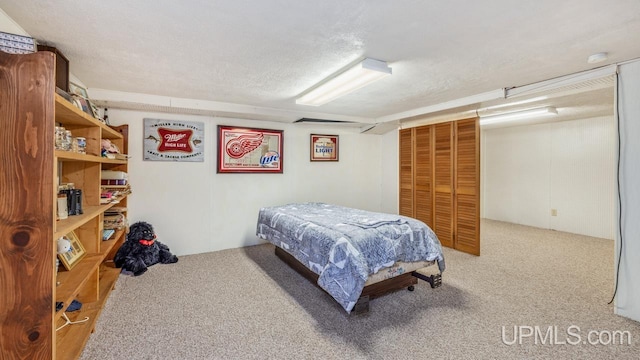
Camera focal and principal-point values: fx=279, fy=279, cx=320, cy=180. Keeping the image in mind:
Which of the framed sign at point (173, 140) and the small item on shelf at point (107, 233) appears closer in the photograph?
the small item on shelf at point (107, 233)

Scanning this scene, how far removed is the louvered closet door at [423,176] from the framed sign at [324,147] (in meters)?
1.46

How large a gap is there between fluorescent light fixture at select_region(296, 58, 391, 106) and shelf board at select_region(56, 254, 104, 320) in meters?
2.54

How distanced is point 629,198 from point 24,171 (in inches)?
163

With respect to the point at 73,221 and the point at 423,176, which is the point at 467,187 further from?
the point at 73,221

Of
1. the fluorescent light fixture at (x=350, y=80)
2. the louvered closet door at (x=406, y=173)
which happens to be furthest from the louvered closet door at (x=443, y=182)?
the fluorescent light fixture at (x=350, y=80)

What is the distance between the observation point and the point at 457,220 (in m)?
4.28

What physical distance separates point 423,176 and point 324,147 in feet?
6.01

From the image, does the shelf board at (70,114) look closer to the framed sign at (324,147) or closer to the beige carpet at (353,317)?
the beige carpet at (353,317)

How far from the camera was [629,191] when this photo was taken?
2363mm

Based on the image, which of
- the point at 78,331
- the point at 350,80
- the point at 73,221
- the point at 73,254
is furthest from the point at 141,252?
the point at 350,80

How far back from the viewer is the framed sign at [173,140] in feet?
12.7

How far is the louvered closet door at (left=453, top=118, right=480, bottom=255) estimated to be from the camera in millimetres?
3994

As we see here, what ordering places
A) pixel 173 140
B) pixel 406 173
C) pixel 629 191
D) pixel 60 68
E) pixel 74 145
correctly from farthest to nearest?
pixel 406 173
pixel 173 140
pixel 629 191
pixel 60 68
pixel 74 145

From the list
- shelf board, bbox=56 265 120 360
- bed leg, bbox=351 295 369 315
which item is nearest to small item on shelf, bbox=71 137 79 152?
shelf board, bbox=56 265 120 360
